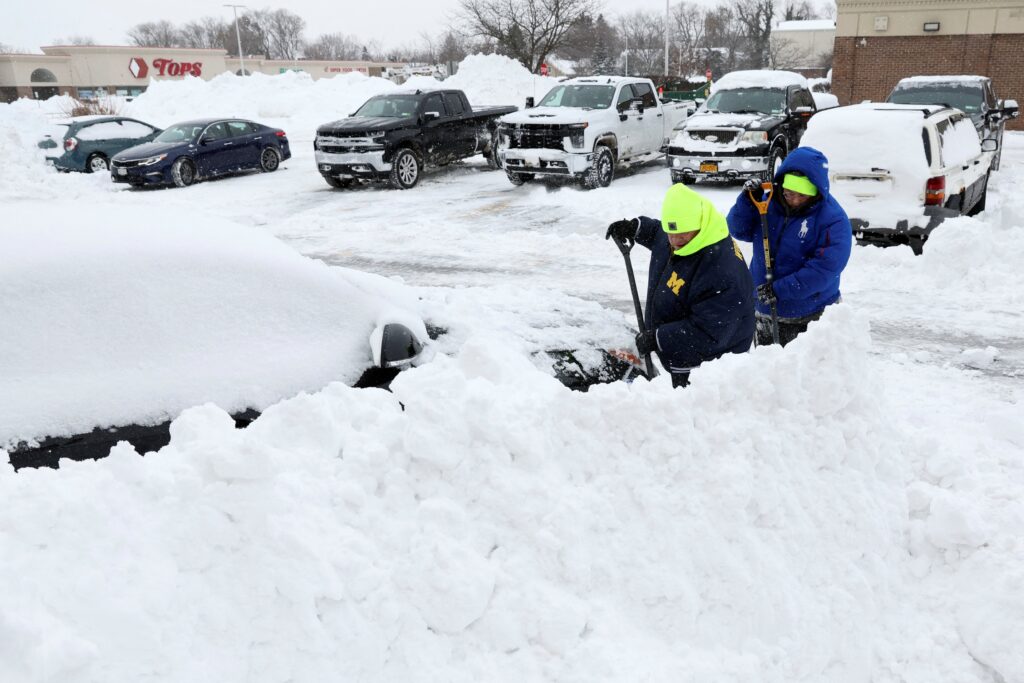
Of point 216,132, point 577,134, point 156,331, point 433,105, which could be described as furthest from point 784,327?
point 216,132

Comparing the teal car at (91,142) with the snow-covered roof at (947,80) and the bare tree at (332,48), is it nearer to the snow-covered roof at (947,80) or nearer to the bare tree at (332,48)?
the snow-covered roof at (947,80)

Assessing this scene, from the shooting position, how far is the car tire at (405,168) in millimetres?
14820

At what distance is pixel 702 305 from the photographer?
3.74 m

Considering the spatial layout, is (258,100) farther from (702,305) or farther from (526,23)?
(702,305)

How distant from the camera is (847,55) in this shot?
25672mm

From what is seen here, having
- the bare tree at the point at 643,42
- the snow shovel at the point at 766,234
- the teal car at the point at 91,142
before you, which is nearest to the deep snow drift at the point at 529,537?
the snow shovel at the point at 766,234

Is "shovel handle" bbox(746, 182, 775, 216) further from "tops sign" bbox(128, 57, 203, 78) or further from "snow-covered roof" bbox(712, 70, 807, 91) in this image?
"tops sign" bbox(128, 57, 203, 78)

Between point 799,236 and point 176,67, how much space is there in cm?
5919

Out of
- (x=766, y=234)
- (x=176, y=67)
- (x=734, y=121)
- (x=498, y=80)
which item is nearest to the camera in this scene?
(x=766, y=234)

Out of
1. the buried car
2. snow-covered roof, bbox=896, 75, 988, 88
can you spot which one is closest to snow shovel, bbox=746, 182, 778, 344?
the buried car

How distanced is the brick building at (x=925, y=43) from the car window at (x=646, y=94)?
13599 millimetres

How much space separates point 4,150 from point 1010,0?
28559 millimetres

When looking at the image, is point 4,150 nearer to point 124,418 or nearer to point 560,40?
point 124,418

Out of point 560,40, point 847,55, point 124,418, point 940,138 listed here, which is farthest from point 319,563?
point 560,40
